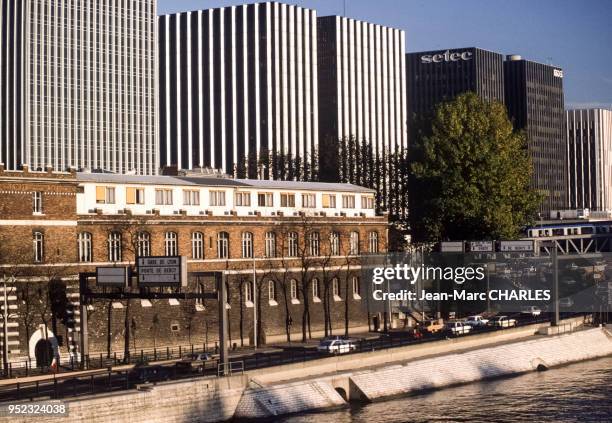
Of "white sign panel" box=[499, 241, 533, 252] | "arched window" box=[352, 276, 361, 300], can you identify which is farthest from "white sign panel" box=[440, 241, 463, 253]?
"arched window" box=[352, 276, 361, 300]

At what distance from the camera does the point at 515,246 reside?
132375mm

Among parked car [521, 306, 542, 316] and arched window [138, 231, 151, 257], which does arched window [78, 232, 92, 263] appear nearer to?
arched window [138, 231, 151, 257]

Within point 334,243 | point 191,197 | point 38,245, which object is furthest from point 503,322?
point 38,245

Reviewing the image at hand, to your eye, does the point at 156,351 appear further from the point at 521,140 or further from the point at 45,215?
the point at 521,140

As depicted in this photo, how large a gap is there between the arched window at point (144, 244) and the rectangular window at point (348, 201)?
1337 inches

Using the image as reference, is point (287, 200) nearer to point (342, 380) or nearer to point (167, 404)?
point (342, 380)

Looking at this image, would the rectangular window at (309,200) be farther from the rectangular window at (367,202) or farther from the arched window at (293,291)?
the arched window at (293,291)

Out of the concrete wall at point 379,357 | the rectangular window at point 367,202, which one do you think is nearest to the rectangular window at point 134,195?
the concrete wall at point 379,357

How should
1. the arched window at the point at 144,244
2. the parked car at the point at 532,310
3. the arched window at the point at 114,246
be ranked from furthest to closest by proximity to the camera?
the parked car at the point at 532,310, the arched window at the point at 144,244, the arched window at the point at 114,246

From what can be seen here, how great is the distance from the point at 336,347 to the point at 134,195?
2826cm

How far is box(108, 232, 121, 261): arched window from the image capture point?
118m

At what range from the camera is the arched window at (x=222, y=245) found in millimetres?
126812

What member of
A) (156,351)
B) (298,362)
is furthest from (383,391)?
(156,351)

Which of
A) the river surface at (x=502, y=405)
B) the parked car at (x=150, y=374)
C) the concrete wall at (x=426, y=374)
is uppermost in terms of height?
the parked car at (x=150, y=374)
